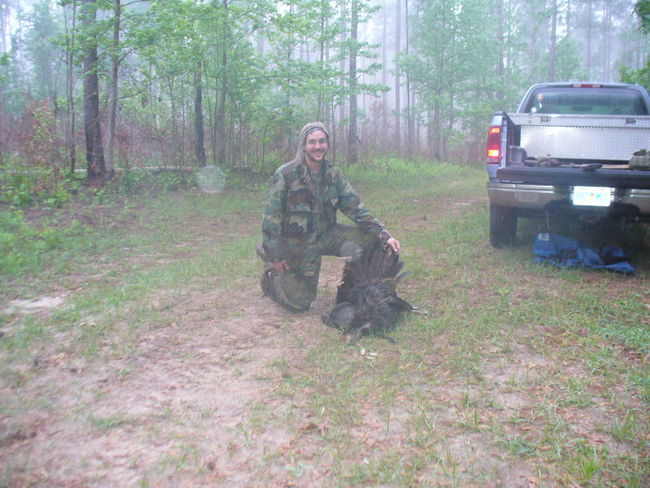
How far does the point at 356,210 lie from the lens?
14.3ft

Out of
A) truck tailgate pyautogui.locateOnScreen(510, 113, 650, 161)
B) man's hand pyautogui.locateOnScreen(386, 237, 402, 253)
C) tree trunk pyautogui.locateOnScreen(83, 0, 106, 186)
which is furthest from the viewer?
tree trunk pyautogui.locateOnScreen(83, 0, 106, 186)

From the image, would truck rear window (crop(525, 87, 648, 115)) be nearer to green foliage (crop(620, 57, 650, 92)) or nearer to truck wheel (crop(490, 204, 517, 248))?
truck wheel (crop(490, 204, 517, 248))

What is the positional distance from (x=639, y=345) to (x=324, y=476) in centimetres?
249

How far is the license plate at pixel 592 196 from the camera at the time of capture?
4898mm

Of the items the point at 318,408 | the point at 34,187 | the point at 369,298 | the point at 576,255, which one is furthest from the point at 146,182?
the point at 318,408

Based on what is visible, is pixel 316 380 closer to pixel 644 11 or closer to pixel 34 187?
pixel 644 11

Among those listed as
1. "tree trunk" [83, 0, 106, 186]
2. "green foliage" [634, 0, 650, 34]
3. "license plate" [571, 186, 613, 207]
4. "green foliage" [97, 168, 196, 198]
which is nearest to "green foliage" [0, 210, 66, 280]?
"green foliage" [97, 168, 196, 198]

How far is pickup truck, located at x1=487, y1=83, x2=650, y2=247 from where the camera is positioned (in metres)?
4.89

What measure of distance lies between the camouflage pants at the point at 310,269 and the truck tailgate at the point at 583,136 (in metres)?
2.62

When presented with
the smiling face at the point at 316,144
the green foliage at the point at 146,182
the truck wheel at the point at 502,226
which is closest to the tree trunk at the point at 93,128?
the green foliage at the point at 146,182

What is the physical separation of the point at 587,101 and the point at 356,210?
171 inches

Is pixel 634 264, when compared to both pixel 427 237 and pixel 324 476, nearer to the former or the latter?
pixel 427 237

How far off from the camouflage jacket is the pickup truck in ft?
6.24

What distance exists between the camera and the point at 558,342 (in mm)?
3541
